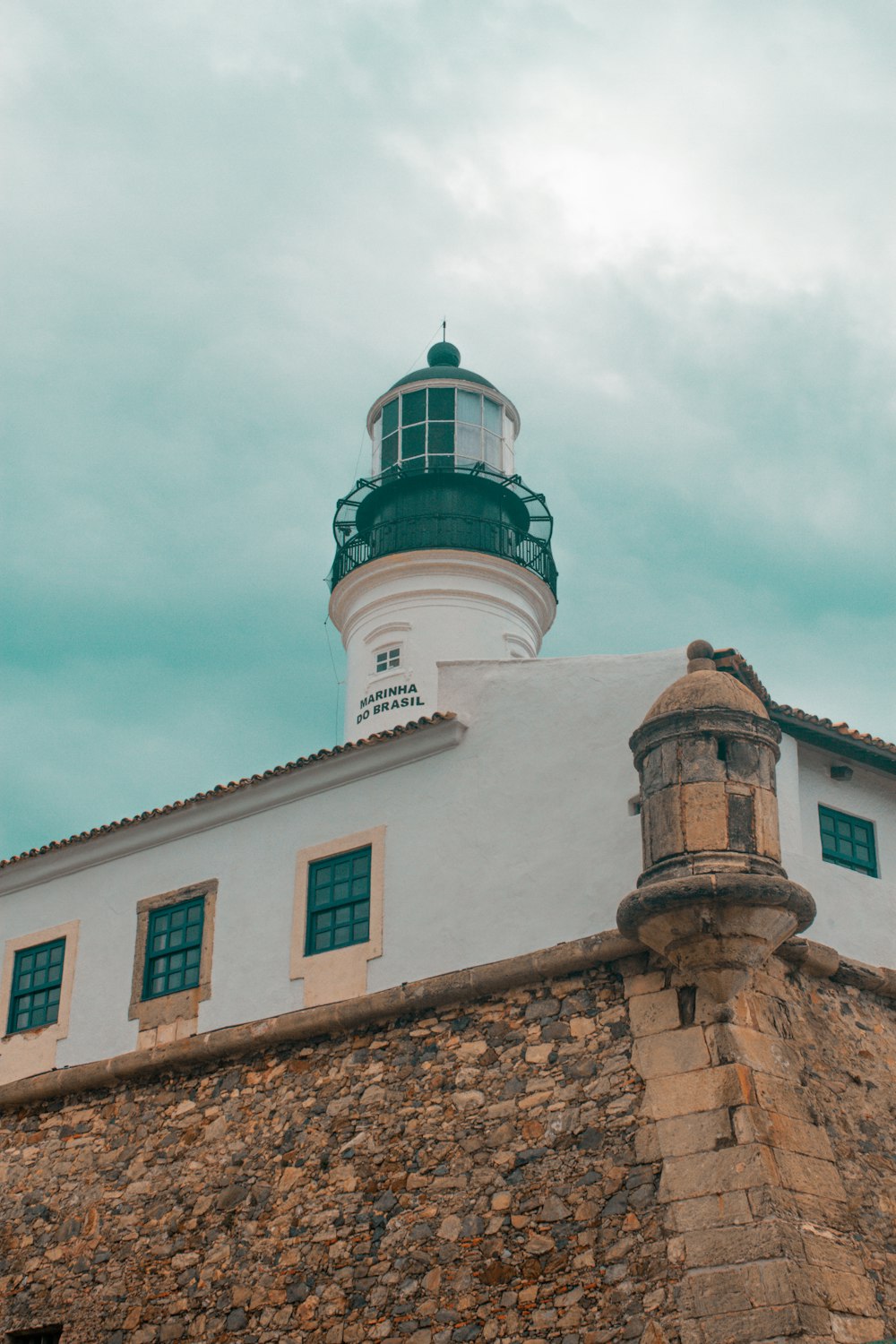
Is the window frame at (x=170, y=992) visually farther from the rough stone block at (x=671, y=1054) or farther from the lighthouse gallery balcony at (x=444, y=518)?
the lighthouse gallery balcony at (x=444, y=518)

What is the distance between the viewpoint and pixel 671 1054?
13773 mm

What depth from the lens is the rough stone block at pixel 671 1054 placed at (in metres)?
13.6

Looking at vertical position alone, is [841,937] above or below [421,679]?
below

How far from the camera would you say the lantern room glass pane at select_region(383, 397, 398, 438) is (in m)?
28.1

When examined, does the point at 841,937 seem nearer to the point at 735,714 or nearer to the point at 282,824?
the point at 735,714

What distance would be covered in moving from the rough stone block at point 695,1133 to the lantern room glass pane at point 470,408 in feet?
54.1

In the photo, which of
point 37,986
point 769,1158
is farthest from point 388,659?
point 769,1158

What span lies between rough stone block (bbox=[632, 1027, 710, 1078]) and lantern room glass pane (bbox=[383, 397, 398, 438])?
52.7 feet

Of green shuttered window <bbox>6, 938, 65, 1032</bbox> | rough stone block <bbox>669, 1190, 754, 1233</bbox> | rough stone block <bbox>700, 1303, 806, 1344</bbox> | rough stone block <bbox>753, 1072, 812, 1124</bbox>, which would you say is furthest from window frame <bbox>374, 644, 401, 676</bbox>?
rough stone block <bbox>700, 1303, 806, 1344</bbox>

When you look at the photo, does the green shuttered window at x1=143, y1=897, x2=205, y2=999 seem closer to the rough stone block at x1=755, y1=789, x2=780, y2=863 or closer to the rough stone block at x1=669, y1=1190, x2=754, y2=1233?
the rough stone block at x1=669, y1=1190, x2=754, y2=1233

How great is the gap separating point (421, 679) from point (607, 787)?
10.1m

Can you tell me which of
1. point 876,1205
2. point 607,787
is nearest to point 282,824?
point 607,787

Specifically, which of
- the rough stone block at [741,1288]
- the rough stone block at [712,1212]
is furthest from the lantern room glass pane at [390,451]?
the rough stone block at [741,1288]

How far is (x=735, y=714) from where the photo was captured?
46.6ft
